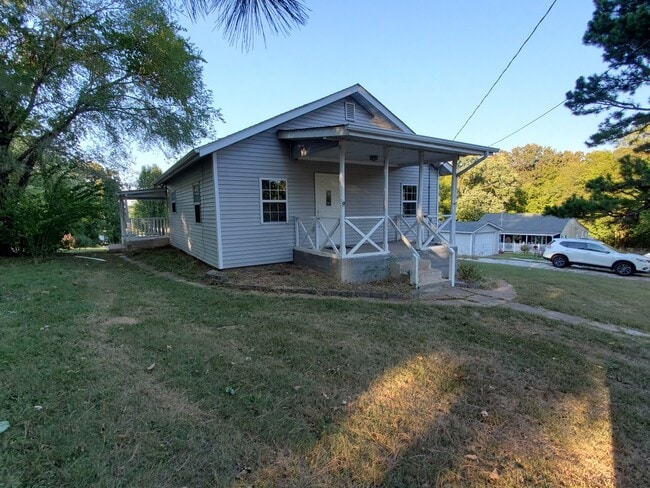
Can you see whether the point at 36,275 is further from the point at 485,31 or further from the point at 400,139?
the point at 485,31

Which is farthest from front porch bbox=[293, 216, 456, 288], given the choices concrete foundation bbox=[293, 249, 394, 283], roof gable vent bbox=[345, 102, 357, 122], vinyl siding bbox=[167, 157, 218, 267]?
roof gable vent bbox=[345, 102, 357, 122]

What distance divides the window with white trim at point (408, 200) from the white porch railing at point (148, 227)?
10.8 metres

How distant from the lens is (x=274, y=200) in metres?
8.66

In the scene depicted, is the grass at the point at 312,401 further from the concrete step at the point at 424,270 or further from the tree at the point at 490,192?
the tree at the point at 490,192

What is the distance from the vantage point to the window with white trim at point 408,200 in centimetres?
1094

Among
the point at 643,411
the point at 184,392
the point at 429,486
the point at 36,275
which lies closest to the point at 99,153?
the point at 36,275

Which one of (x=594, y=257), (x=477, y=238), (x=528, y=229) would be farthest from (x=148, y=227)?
(x=528, y=229)

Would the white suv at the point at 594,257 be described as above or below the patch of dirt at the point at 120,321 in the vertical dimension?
below

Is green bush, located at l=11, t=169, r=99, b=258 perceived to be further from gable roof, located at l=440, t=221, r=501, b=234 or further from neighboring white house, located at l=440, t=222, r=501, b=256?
gable roof, located at l=440, t=221, r=501, b=234

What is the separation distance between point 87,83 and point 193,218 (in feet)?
18.4

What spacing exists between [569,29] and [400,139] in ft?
20.5

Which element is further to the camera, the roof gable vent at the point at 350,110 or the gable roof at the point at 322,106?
the roof gable vent at the point at 350,110

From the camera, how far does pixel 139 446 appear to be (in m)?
2.12

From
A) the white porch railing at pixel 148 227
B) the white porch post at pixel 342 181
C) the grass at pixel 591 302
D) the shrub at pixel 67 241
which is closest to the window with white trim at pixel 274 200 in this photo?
the white porch post at pixel 342 181
